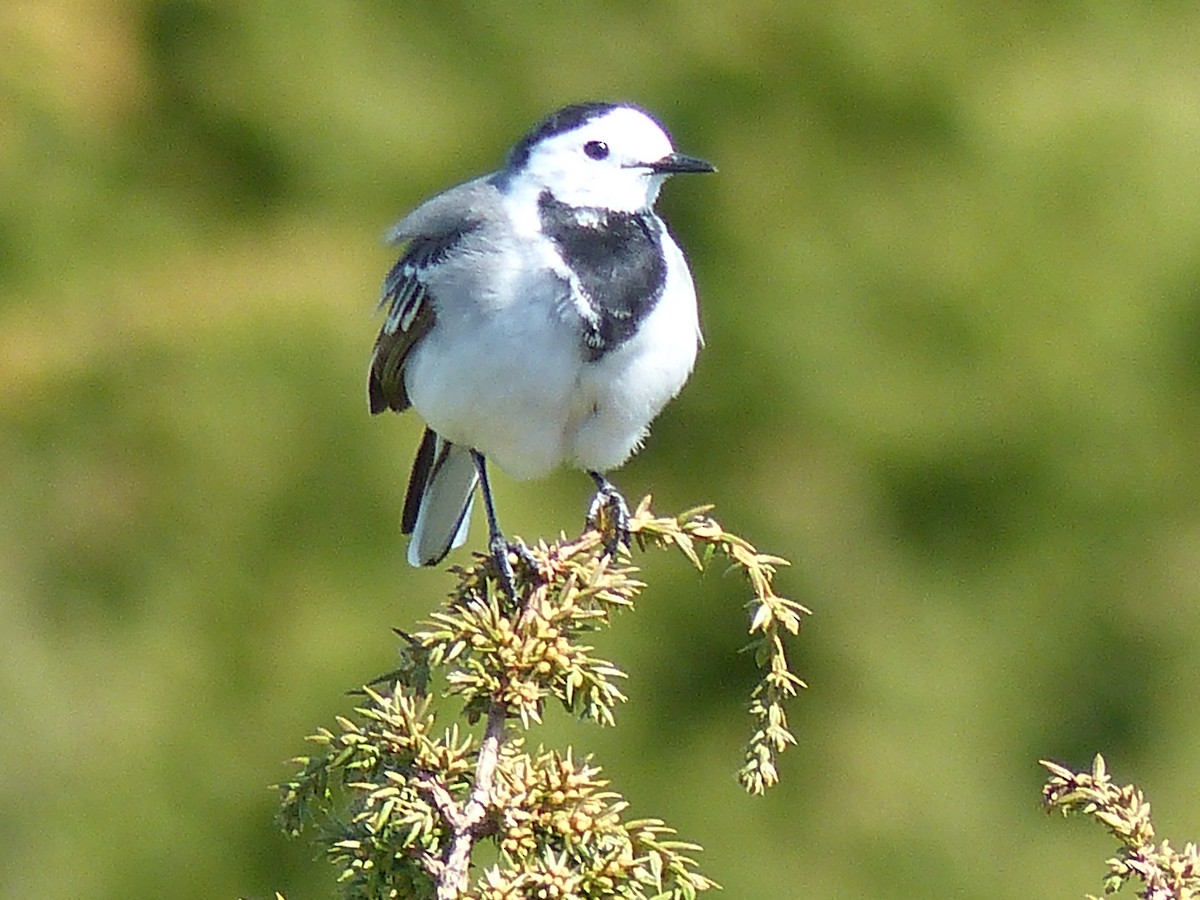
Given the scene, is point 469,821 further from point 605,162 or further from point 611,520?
point 605,162

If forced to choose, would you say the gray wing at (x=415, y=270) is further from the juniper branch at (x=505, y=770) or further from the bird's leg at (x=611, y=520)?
the juniper branch at (x=505, y=770)

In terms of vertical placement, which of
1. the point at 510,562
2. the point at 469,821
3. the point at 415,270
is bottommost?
the point at 469,821

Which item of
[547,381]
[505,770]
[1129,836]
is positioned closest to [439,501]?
[547,381]

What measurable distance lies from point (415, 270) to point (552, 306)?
0.41 meters

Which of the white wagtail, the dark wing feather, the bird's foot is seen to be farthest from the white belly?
the bird's foot

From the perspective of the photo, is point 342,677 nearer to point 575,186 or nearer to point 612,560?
point 575,186

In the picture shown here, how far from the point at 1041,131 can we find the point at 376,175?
1.72 meters

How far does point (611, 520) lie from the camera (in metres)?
2.14

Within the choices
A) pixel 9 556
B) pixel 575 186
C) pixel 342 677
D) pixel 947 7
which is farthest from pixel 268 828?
pixel 947 7

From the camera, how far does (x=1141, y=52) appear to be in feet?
16.7

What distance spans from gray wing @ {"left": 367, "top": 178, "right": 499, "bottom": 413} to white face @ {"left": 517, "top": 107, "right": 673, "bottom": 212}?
0.10m

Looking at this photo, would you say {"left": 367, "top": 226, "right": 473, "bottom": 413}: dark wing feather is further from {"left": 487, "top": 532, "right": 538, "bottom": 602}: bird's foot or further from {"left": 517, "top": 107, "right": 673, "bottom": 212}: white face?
{"left": 487, "top": 532, "right": 538, "bottom": 602}: bird's foot

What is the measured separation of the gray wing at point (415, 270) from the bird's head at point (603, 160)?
0.10 metres

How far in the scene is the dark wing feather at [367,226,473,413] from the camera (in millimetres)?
2953
